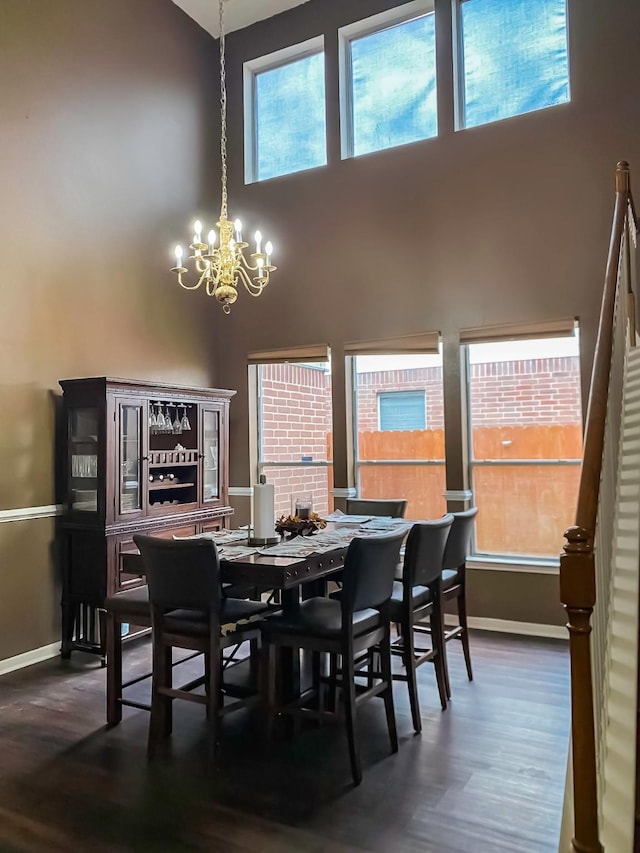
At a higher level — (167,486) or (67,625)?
(167,486)

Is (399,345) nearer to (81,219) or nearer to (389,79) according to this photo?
(389,79)

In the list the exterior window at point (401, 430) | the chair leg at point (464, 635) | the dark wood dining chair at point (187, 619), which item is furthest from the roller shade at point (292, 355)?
the dark wood dining chair at point (187, 619)

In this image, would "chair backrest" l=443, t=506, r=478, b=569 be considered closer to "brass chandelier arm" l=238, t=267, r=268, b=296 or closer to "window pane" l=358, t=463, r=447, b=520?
"window pane" l=358, t=463, r=447, b=520

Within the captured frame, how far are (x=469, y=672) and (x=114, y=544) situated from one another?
2.36 meters

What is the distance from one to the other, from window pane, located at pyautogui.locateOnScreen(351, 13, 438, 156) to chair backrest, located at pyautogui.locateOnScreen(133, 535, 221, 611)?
4.01 metres

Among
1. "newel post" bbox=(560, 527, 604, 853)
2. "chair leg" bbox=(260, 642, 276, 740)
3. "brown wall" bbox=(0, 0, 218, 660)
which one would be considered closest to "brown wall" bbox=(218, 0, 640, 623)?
"brown wall" bbox=(0, 0, 218, 660)

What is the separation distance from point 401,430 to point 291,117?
3.06 metres

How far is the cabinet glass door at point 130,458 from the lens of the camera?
14.4 ft

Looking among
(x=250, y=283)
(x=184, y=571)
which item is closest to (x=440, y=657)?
(x=184, y=571)

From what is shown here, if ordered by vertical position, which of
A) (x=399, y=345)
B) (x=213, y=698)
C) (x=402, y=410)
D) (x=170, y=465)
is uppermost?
(x=399, y=345)

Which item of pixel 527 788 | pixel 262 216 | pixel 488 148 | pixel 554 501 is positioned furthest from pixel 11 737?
pixel 488 148

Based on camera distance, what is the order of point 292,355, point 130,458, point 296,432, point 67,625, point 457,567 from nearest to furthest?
1. point 457,567
2. point 67,625
3. point 130,458
4. point 292,355
5. point 296,432

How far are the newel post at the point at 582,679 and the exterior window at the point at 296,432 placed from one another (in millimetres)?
4242

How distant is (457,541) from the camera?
12.2 feet
